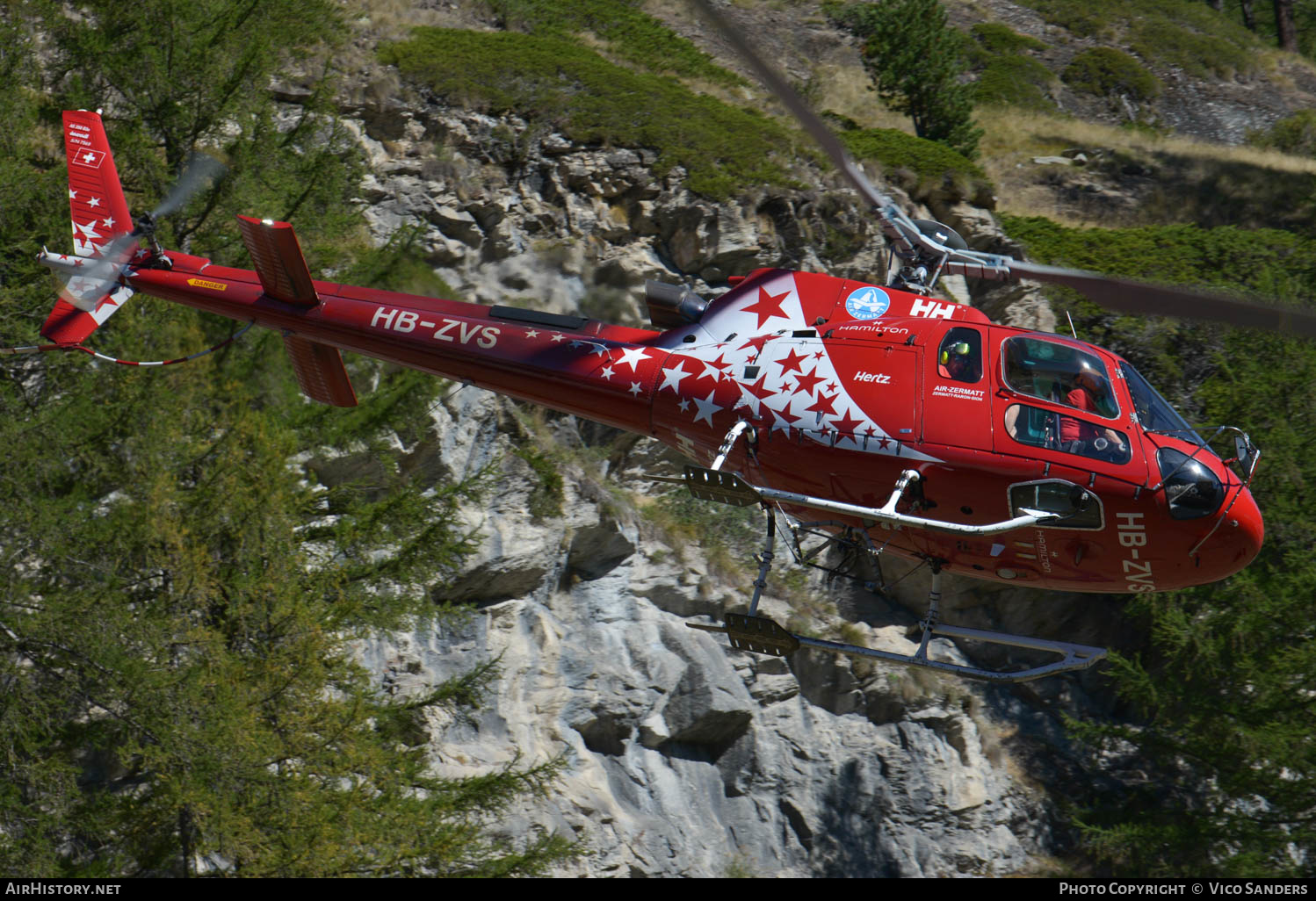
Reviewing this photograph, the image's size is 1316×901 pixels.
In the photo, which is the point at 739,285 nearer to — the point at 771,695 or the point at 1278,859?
the point at 771,695

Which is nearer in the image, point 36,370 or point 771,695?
point 36,370

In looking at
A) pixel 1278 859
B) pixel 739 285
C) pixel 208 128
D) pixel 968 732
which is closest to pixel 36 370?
pixel 208 128

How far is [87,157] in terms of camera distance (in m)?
11.3

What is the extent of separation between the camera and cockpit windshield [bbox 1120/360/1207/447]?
8328mm

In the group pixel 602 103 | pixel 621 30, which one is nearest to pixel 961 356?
pixel 602 103

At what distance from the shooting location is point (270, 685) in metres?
10.6

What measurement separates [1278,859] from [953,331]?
10098 mm

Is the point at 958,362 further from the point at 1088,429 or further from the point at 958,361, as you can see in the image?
the point at 1088,429

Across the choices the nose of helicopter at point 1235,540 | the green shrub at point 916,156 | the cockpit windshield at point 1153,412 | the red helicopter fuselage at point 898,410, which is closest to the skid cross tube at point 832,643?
the red helicopter fuselage at point 898,410

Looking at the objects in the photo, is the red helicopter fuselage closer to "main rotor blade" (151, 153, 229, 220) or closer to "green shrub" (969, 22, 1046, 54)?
"main rotor blade" (151, 153, 229, 220)

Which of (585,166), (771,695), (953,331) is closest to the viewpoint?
(953,331)

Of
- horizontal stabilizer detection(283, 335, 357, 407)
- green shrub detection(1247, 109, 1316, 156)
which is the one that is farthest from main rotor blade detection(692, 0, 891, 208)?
green shrub detection(1247, 109, 1316, 156)

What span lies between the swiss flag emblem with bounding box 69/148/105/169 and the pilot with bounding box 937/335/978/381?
338 inches

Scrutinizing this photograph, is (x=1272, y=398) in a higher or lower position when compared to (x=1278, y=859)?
higher
